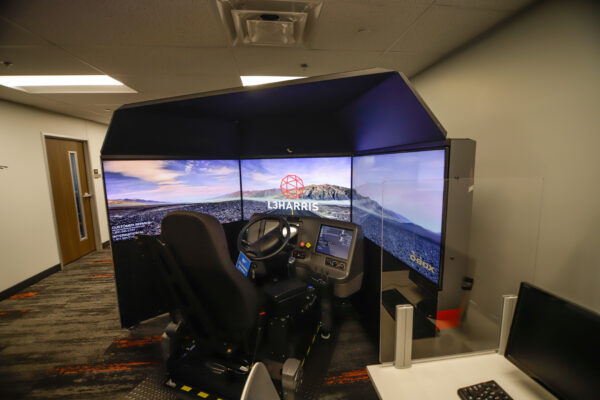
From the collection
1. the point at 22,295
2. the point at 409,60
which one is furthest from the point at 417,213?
the point at 22,295

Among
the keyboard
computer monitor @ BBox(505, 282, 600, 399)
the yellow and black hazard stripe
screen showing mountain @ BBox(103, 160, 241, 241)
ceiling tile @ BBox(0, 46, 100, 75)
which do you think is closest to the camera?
computer monitor @ BBox(505, 282, 600, 399)

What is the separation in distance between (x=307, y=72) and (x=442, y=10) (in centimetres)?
129

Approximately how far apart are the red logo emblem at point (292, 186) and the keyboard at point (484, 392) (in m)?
2.06

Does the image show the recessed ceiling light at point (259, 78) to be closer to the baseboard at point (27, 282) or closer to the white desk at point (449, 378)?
the white desk at point (449, 378)

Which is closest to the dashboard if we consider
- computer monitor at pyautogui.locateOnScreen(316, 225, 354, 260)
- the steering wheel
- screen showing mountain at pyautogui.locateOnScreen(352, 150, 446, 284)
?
computer monitor at pyautogui.locateOnScreen(316, 225, 354, 260)

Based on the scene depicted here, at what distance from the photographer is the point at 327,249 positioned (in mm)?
2102

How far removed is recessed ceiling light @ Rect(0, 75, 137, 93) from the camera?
257cm

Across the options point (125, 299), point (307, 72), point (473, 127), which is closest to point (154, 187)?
point (125, 299)

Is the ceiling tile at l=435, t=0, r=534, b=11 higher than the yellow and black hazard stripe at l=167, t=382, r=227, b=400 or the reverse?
higher

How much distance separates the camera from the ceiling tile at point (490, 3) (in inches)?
56.1

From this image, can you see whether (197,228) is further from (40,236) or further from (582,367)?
(40,236)

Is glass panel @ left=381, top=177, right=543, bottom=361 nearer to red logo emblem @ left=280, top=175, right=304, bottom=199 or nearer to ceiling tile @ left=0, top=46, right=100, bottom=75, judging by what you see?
red logo emblem @ left=280, top=175, right=304, bottom=199

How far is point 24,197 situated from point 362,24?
16.1ft

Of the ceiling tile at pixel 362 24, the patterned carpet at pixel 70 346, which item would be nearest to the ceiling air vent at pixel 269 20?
the ceiling tile at pixel 362 24
